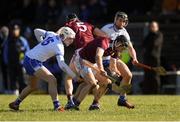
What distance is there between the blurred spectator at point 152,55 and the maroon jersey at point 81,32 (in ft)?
24.4

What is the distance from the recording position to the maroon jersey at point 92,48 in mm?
16500

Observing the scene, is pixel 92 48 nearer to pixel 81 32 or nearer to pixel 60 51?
pixel 60 51

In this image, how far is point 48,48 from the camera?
16.6 metres

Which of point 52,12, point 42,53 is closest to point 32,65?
Result: point 42,53

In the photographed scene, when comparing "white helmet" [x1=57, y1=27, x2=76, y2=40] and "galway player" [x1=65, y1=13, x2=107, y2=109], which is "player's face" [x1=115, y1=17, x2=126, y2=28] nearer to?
"galway player" [x1=65, y1=13, x2=107, y2=109]

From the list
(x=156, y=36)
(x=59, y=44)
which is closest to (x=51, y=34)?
(x=59, y=44)

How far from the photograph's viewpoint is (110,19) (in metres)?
27.8

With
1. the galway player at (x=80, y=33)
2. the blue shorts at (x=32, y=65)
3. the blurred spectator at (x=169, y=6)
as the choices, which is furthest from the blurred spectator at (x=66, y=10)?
the blue shorts at (x=32, y=65)

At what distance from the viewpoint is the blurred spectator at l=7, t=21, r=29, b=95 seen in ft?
86.1

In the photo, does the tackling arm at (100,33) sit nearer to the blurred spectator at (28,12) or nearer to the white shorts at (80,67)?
the white shorts at (80,67)

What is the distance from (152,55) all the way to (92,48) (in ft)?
30.9

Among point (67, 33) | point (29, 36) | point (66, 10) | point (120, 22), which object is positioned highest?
point (120, 22)

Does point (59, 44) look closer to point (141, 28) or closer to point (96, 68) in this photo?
point (96, 68)

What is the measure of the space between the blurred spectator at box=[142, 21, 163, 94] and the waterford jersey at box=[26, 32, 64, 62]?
9.29 m
